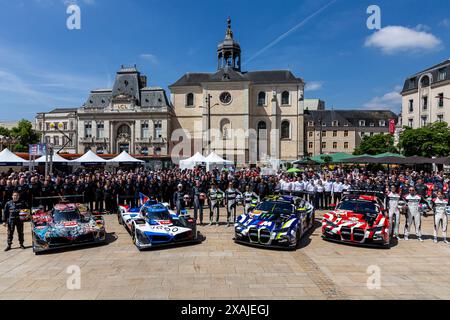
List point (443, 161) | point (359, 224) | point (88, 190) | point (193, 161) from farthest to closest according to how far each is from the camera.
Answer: point (193, 161)
point (443, 161)
point (88, 190)
point (359, 224)

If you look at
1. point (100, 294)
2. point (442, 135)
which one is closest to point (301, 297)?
point (100, 294)

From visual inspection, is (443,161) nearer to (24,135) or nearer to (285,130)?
(285,130)

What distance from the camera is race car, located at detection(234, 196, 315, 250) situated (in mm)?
9641

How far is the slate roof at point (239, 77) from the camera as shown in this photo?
58531mm

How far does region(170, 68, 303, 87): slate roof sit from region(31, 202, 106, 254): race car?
5033 centimetres

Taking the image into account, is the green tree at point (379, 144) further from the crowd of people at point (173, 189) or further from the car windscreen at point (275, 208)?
the car windscreen at point (275, 208)

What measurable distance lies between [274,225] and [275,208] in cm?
110

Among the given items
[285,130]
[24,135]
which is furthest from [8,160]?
[24,135]

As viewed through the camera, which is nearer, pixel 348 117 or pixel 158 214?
pixel 158 214

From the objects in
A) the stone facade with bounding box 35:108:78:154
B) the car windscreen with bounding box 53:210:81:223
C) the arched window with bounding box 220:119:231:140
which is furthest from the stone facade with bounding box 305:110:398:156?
the car windscreen with bounding box 53:210:81:223

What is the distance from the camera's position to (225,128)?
59.4 m

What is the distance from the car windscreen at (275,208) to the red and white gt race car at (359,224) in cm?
140

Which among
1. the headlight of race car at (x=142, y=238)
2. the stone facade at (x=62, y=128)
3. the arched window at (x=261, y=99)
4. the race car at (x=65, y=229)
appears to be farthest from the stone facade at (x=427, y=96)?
the stone facade at (x=62, y=128)

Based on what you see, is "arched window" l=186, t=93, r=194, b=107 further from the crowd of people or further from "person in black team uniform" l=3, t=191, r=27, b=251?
"person in black team uniform" l=3, t=191, r=27, b=251
